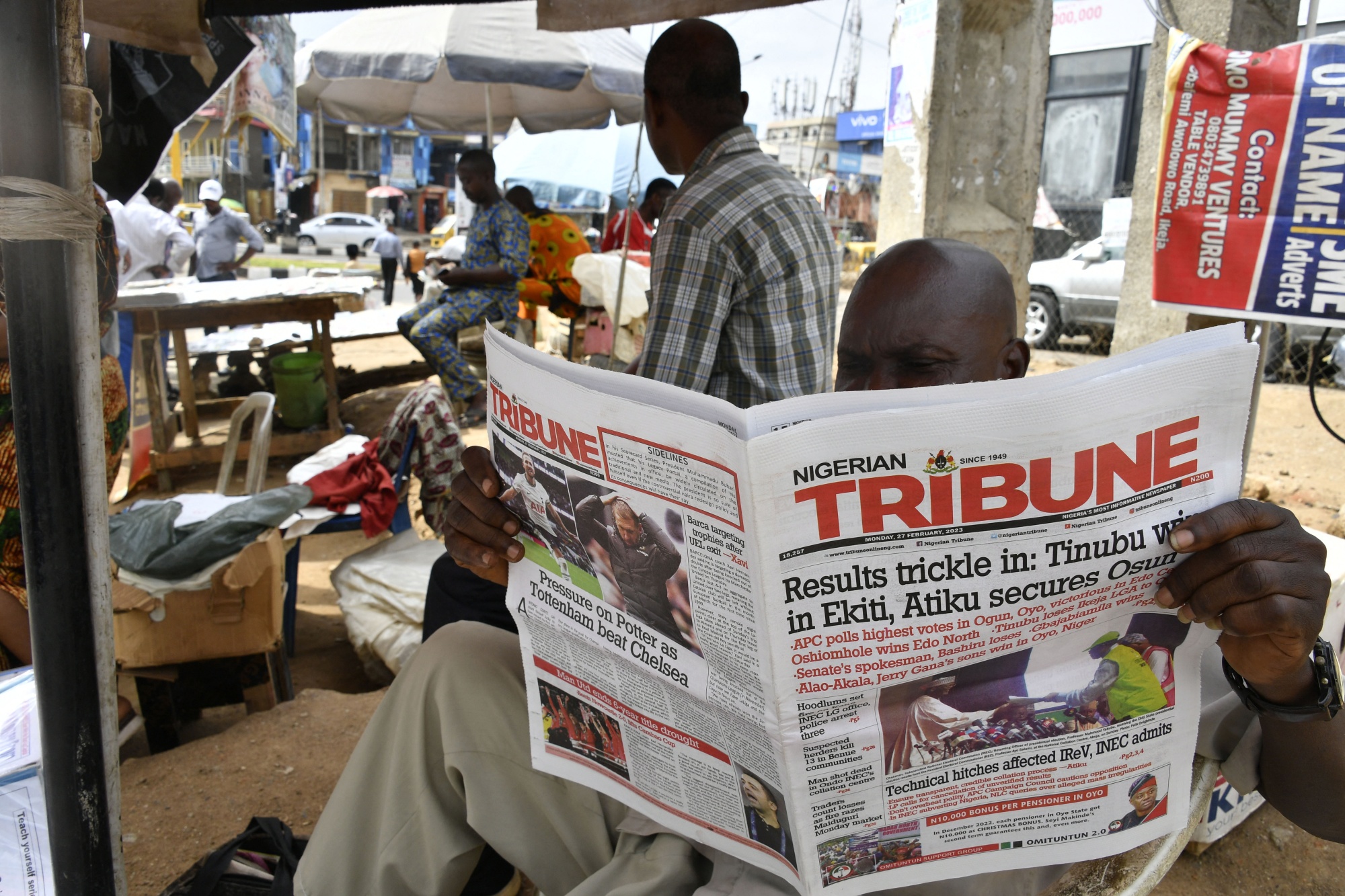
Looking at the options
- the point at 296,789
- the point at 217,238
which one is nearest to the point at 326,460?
the point at 296,789

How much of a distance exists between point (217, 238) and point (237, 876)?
27.1 feet

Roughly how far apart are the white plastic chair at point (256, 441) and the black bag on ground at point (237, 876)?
1.50m

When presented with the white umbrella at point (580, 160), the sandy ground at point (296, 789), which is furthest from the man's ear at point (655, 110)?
the white umbrella at point (580, 160)

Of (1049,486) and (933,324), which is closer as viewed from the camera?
(1049,486)

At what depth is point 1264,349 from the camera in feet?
9.82

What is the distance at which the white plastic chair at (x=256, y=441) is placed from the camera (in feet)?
10.2

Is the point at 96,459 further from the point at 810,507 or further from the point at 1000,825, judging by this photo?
the point at 1000,825

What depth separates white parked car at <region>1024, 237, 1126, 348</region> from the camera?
29.0 ft

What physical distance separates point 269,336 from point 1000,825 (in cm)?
638

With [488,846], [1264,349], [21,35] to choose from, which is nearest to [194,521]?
[488,846]

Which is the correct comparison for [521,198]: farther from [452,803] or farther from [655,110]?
[452,803]

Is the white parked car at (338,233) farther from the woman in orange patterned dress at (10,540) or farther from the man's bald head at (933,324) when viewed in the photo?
the man's bald head at (933,324)

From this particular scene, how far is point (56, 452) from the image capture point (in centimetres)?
106

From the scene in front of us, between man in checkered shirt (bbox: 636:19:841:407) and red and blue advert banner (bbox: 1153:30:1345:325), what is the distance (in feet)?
4.42
